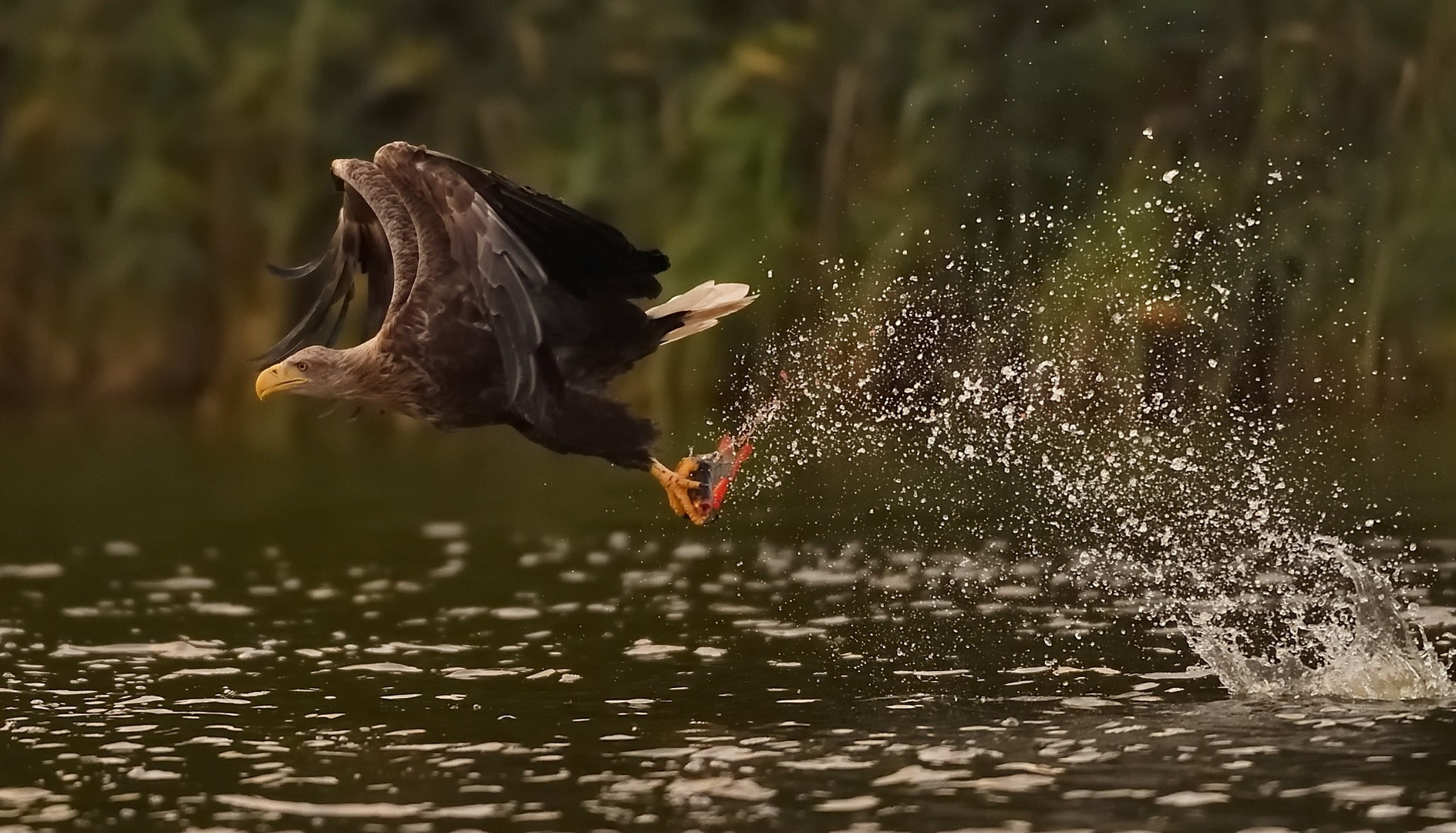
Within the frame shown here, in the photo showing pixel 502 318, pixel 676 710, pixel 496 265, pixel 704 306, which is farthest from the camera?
pixel 704 306

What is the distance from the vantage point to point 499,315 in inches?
398

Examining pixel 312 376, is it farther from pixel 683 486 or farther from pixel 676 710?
pixel 676 710

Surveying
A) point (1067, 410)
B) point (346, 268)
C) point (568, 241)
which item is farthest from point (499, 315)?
point (1067, 410)

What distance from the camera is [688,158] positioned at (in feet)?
83.6

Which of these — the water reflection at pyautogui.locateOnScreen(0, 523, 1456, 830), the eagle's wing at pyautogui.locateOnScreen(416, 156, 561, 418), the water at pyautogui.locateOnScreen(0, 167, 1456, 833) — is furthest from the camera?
the eagle's wing at pyautogui.locateOnScreen(416, 156, 561, 418)

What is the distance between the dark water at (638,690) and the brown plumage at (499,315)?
1.15m

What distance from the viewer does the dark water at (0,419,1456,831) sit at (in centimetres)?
862

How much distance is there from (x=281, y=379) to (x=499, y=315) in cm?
133

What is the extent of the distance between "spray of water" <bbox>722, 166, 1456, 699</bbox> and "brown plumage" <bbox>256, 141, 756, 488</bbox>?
140 inches

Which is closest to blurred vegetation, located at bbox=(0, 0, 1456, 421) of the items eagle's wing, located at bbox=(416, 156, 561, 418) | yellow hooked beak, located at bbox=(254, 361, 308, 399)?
yellow hooked beak, located at bbox=(254, 361, 308, 399)

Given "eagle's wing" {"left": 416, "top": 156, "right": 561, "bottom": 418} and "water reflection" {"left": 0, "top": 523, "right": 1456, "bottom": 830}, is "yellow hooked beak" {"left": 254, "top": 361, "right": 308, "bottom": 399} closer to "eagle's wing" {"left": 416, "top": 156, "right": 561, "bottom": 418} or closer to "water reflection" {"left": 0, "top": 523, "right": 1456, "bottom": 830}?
"eagle's wing" {"left": 416, "top": 156, "right": 561, "bottom": 418}

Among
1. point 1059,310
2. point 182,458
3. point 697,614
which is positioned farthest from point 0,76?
point 697,614

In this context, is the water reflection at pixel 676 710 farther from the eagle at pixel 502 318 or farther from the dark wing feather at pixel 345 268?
the dark wing feather at pixel 345 268

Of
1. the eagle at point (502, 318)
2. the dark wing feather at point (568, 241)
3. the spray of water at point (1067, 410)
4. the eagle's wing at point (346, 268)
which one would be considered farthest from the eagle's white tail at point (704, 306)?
the spray of water at point (1067, 410)
